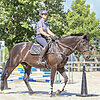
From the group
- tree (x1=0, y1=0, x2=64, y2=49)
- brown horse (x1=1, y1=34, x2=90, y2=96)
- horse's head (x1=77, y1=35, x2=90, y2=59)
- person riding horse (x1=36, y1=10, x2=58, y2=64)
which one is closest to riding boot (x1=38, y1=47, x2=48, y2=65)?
person riding horse (x1=36, y1=10, x2=58, y2=64)

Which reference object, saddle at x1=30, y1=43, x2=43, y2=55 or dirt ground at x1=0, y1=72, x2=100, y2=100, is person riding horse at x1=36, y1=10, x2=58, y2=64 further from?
dirt ground at x1=0, y1=72, x2=100, y2=100

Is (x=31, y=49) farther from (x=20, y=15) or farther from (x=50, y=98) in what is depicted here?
(x=20, y=15)

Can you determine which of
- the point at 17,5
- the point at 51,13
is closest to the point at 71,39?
the point at 17,5

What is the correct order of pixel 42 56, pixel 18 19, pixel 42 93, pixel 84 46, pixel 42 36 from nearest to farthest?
pixel 84 46, pixel 42 56, pixel 42 36, pixel 42 93, pixel 18 19

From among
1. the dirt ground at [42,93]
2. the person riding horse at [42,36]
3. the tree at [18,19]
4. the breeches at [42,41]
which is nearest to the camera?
the dirt ground at [42,93]

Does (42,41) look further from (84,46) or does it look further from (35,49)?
(84,46)

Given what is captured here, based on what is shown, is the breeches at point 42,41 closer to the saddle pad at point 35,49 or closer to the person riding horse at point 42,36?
the person riding horse at point 42,36

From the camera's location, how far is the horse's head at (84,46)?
8.54m

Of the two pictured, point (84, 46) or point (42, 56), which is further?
point (42, 56)

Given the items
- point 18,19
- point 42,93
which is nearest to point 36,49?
point 42,93

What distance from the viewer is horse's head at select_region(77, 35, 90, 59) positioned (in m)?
8.54

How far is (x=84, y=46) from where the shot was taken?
8.62m

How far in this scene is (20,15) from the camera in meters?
28.2

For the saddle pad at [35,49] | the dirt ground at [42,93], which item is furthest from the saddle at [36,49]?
the dirt ground at [42,93]
